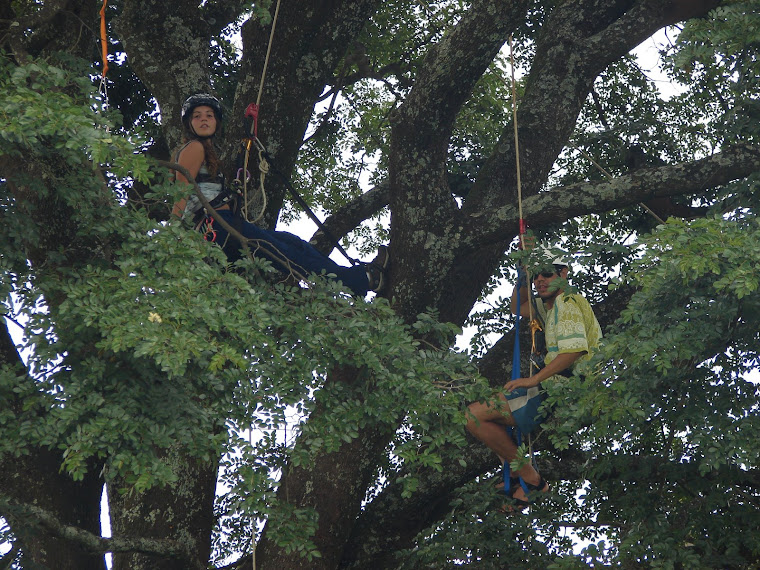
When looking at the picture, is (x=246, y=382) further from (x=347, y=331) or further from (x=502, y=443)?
(x=502, y=443)

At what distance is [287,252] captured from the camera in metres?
5.66

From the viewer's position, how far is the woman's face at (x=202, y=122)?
5.53 meters

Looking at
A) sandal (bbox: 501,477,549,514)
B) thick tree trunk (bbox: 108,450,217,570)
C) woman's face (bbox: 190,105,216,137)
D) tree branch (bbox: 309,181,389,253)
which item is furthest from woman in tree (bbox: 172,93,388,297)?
tree branch (bbox: 309,181,389,253)

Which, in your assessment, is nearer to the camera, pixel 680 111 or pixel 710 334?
pixel 710 334

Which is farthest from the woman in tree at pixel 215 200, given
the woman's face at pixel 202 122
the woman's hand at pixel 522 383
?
the woman's hand at pixel 522 383

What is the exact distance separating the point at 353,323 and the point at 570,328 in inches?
51.8

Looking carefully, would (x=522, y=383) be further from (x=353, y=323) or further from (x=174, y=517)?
(x=174, y=517)

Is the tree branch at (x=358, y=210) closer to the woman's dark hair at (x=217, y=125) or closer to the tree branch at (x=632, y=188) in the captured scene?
the tree branch at (x=632, y=188)

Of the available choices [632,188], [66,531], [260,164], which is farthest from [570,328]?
[66,531]

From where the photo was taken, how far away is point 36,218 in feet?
15.9

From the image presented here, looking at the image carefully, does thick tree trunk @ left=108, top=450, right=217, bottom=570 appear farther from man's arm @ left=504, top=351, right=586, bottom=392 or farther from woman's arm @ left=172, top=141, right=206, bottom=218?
man's arm @ left=504, top=351, right=586, bottom=392

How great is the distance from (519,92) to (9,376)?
23.0ft

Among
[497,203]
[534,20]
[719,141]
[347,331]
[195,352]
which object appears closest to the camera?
[195,352]

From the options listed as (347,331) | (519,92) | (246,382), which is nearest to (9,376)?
(246,382)
